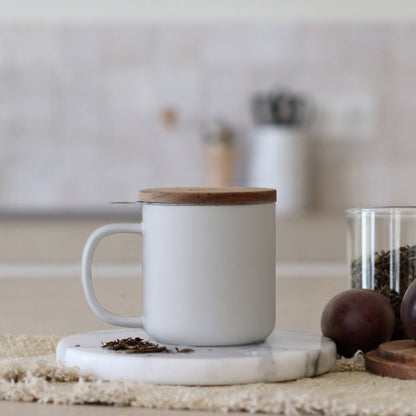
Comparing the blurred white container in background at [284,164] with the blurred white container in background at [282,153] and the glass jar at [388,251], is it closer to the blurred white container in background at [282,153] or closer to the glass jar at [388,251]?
the blurred white container in background at [282,153]

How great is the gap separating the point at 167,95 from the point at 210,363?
9.07ft

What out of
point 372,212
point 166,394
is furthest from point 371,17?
point 166,394

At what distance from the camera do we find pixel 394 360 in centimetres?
70

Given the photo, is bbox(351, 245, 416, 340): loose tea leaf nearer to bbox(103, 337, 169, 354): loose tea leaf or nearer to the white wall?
bbox(103, 337, 169, 354): loose tea leaf

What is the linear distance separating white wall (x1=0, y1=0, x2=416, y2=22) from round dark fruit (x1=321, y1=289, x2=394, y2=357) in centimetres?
A: 273

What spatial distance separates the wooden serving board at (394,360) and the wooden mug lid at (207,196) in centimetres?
17

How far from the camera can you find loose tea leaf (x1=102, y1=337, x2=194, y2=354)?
27.0 inches

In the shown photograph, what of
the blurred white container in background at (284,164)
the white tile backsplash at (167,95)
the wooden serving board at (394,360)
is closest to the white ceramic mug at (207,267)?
the wooden serving board at (394,360)

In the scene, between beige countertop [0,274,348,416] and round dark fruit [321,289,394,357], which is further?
beige countertop [0,274,348,416]

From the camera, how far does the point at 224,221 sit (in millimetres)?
700

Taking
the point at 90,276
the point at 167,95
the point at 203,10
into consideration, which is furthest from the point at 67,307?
the point at 203,10

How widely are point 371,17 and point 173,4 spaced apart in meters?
0.86

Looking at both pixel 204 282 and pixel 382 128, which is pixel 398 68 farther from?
pixel 204 282

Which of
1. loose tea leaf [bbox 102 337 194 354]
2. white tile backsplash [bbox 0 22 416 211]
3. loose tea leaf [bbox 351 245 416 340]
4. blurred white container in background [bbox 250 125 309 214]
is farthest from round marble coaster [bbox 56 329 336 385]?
white tile backsplash [bbox 0 22 416 211]
